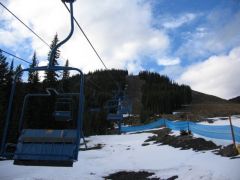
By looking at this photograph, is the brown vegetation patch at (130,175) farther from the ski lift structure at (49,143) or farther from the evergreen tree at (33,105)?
the evergreen tree at (33,105)

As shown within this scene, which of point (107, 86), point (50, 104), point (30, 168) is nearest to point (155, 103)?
point (107, 86)

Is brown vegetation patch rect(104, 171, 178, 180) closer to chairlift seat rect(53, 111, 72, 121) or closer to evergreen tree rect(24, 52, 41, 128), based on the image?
chairlift seat rect(53, 111, 72, 121)

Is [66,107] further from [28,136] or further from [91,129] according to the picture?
[91,129]

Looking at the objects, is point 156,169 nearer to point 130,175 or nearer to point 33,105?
point 130,175

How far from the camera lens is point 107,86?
498 feet

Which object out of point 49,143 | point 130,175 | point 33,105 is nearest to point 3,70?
point 33,105

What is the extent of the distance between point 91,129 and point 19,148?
173ft

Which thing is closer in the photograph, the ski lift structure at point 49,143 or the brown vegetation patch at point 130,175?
the ski lift structure at point 49,143

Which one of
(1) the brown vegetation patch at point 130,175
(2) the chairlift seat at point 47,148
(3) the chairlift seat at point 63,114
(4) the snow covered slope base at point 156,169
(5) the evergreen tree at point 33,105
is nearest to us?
(2) the chairlift seat at point 47,148

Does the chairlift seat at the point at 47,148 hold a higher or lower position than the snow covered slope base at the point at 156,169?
higher

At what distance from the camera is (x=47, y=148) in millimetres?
7859

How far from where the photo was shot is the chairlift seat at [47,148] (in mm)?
7488

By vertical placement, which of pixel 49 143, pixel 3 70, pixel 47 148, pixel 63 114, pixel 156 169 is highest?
pixel 3 70

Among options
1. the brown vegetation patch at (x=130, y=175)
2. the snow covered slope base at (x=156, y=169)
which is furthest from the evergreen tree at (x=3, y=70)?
the brown vegetation patch at (x=130, y=175)
